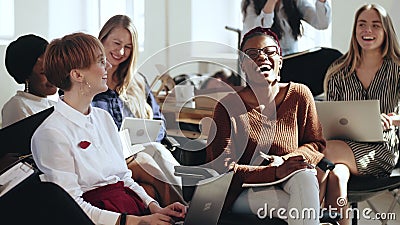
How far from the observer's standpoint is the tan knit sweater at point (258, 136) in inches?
74.9

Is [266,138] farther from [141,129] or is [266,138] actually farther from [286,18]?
[286,18]

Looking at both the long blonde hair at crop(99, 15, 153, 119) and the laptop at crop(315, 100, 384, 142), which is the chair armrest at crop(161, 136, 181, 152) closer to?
the long blonde hair at crop(99, 15, 153, 119)

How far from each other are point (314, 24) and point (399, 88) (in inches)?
31.8

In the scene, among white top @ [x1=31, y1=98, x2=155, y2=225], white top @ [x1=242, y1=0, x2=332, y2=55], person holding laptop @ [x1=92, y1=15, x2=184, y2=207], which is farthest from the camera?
white top @ [x1=242, y1=0, x2=332, y2=55]

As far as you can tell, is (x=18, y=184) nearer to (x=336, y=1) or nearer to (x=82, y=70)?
(x=82, y=70)

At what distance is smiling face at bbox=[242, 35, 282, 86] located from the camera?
1.96 m

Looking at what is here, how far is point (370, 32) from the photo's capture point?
257 centimetres

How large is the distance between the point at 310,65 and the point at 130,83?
1.03 meters

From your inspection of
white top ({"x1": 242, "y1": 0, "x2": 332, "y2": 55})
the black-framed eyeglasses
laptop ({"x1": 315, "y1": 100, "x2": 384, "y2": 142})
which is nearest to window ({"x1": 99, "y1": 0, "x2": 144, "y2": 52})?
white top ({"x1": 242, "y1": 0, "x2": 332, "y2": 55})

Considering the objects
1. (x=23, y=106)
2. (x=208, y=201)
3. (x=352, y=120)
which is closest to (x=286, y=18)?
(x=352, y=120)

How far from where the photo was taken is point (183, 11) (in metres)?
4.41

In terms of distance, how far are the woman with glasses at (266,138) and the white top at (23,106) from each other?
696 millimetres

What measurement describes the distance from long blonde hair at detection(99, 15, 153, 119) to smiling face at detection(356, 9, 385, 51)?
3.23ft

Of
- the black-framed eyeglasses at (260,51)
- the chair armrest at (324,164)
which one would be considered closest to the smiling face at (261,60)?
the black-framed eyeglasses at (260,51)
